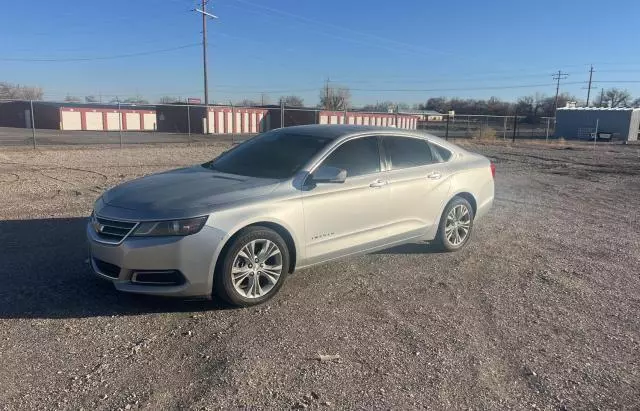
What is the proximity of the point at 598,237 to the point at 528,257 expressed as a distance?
1.78 meters

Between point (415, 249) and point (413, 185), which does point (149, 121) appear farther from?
point (413, 185)

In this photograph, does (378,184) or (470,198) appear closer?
(378,184)

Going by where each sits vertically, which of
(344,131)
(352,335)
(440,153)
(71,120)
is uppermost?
(344,131)

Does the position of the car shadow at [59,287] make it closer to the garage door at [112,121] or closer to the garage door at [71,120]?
the garage door at [71,120]

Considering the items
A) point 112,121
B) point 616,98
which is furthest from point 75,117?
point 616,98

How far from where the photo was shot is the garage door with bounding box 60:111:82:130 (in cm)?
4759

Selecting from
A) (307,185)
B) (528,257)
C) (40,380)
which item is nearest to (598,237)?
(528,257)

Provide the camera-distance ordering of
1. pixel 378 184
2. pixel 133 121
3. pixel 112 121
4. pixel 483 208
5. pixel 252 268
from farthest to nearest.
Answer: pixel 133 121, pixel 112 121, pixel 483 208, pixel 378 184, pixel 252 268

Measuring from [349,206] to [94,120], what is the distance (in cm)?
5109

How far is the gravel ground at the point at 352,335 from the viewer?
3039 millimetres

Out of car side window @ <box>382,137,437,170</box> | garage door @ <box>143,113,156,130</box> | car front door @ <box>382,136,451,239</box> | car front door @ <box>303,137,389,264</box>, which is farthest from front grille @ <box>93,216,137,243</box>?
garage door @ <box>143,113,156,130</box>

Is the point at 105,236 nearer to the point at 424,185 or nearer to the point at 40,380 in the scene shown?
the point at 40,380

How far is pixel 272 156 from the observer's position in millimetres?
5188

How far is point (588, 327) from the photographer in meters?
4.09
